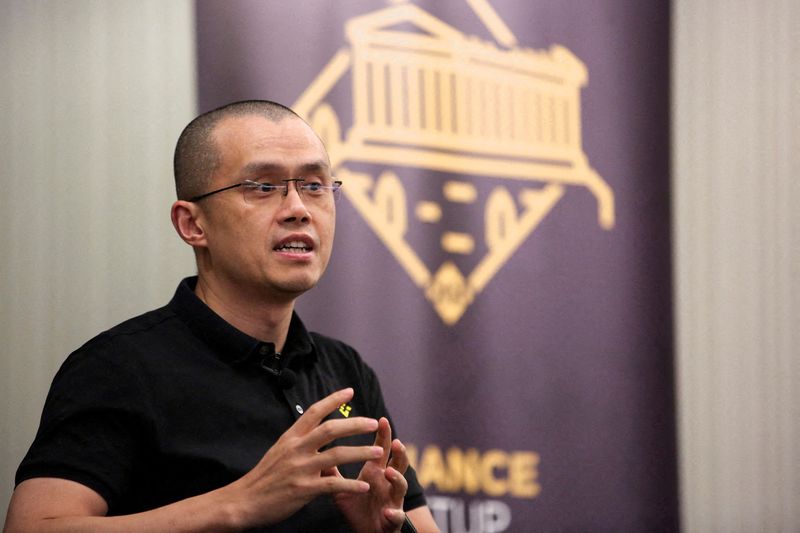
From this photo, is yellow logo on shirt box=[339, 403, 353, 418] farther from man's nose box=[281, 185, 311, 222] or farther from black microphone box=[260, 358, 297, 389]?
man's nose box=[281, 185, 311, 222]

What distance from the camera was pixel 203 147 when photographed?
1.49m

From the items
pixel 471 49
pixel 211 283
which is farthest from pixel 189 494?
pixel 471 49

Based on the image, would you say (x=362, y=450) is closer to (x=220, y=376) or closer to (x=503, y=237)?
(x=220, y=376)

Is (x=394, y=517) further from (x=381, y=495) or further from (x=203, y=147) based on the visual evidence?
(x=203, y=147)

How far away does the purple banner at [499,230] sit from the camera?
8.18 feet

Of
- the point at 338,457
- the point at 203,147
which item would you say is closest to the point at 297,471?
the point at 338,457

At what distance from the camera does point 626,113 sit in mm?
2646

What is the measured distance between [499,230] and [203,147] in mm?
1251

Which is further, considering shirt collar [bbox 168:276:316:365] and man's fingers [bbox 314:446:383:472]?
shirt collar [bbox 168:276:316:365]

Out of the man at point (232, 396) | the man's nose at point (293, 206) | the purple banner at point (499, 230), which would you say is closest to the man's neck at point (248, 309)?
the man at point (232, 396)

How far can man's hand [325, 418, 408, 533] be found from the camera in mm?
1314

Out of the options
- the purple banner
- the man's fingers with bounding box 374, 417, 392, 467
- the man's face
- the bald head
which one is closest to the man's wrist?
the man's fingers with bounding box 374, 417, 392, 467

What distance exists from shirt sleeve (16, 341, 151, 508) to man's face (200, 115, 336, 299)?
0.84 ft

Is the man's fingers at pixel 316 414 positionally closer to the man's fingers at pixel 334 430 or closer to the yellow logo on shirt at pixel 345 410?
the man's fingers at pixel 334 430
